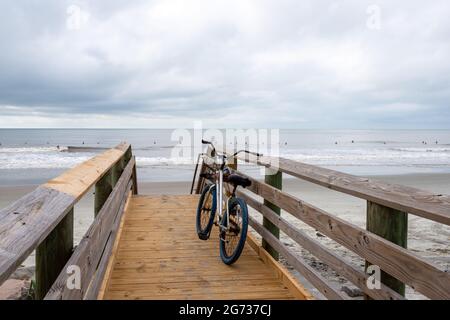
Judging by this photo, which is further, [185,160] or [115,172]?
[185,160]

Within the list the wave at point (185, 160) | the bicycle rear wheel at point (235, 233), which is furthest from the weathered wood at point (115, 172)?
the wave at point (185, 160)

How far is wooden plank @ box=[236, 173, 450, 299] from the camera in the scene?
64.2 inches

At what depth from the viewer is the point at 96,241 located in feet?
8.07

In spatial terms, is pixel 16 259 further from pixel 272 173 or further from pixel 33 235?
pixel 272 173

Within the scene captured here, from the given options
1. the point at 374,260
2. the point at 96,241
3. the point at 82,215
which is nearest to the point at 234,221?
the point at 96,241

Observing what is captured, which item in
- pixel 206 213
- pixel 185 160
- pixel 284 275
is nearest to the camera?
pixel 284 275

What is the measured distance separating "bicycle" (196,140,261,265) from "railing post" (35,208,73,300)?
1.86 meters

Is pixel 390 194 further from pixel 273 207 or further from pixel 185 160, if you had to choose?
pixel 185 160

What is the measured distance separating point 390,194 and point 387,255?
11.6 inches

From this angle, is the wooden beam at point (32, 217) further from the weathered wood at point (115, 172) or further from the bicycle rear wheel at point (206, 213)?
the bicycle rear wheel at point (206, 213)

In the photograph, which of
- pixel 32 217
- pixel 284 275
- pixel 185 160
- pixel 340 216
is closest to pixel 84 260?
pixel 32 217

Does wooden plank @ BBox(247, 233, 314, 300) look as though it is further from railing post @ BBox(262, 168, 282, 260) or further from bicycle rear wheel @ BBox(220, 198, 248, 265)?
bicycle rear wheel @ BBox(220, 198, 248, 265)

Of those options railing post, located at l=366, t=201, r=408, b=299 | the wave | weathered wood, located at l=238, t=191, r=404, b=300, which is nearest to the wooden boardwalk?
weathered wood, located at l=238, t=191, r=404, b=300

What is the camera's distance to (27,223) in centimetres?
145
